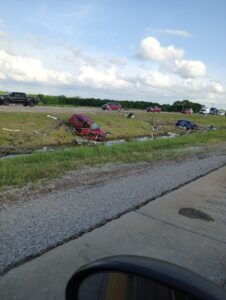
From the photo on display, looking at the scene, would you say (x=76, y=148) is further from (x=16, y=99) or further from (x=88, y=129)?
(x=16, y=99)

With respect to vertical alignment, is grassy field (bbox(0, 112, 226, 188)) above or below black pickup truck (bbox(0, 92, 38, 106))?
below

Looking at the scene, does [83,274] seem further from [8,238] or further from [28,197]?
[28,197]

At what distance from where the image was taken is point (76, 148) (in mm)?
23281

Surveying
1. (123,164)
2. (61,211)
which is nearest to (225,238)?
(61,211)

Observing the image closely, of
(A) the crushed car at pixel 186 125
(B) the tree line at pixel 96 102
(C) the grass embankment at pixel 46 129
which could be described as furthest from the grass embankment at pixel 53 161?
(B) the tree line at pixel 96 102

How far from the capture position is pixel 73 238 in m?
5.90

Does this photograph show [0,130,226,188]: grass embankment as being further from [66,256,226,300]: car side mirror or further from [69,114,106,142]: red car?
[69,114,106,142]: red car

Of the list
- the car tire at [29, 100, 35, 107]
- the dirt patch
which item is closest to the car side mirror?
the dirt patch

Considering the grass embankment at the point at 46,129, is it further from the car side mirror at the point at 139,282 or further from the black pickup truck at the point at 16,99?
the car side mirror at the point at 139,282

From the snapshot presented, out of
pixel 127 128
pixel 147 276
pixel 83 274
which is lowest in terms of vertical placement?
pixel 127 128

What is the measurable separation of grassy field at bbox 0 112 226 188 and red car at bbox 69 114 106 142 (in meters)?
0.96

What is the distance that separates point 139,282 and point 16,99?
49710mm

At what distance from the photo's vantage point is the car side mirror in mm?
1653

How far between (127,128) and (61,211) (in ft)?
131
